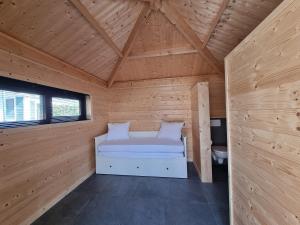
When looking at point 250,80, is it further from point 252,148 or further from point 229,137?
point 229,137

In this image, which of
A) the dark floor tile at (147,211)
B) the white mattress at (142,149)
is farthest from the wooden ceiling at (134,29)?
the dark floor tile at (147,211)

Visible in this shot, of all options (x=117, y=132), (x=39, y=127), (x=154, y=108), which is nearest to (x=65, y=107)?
(x=39, y=127)

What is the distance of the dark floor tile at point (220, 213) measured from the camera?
1.76m

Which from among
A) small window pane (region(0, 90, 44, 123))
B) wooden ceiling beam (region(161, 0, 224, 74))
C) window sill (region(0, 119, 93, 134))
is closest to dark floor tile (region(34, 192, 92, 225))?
window sill (region(0, 119, 93, 134))

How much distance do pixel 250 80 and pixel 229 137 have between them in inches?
23.8

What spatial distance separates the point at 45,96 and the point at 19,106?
420 millimetres

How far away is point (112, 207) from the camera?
2.08 meters

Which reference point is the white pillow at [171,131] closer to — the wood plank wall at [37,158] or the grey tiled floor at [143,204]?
the grey tiled floor at [143,204]

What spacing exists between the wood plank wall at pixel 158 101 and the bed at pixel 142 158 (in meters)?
0.95

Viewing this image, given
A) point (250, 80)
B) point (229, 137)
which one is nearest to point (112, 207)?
point (229, 137)

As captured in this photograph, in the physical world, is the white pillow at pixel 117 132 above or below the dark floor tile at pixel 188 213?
above

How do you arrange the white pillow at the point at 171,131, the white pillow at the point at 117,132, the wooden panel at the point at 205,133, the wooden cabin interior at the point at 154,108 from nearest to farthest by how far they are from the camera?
the wooden cabin interior at the point at 154,108 → the wooden panel at the point at 205,133 → the white pillow at the point at 171,131 → the white pillow at the point at 117,132

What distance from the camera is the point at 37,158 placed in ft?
6.44

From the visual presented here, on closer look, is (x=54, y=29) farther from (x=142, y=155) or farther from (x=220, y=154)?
(x=220, y=154)
